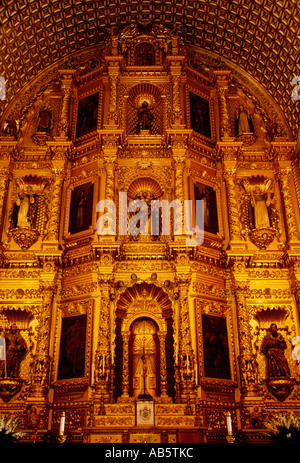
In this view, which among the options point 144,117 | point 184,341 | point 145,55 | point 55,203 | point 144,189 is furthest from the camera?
point 145,55

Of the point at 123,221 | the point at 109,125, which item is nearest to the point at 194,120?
the point at 109,125

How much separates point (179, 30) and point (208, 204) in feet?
33.0

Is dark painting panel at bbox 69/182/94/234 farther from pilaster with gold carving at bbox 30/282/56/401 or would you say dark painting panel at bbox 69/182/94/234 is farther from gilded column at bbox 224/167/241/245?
gilded column at bbox 224/167/241/245

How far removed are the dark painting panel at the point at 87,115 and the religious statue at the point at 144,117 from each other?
78.2 inches

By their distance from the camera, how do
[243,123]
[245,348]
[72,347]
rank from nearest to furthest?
[245,348], [72,347], [243,123]

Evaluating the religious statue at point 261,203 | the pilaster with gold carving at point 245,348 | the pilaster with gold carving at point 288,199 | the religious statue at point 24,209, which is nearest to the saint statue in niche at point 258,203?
the religious statue at point 261,203

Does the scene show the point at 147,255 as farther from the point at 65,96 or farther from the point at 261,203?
the point at 65,96

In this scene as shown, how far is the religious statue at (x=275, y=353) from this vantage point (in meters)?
16.3

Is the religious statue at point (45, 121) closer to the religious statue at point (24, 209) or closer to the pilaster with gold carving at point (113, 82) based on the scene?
the pilaster with gold carving at point (113, 82)

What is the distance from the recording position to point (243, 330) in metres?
16.7

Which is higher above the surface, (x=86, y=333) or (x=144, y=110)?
(x=144, y=110)

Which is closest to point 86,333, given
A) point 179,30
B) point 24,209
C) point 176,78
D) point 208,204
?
point 24,209

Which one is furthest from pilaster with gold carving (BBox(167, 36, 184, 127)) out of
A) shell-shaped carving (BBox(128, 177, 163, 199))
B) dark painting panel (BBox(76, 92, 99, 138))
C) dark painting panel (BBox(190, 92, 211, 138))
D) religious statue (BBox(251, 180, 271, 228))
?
religious statue (BBox(251, 180, 271, 228))

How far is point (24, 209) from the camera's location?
19328 mm
